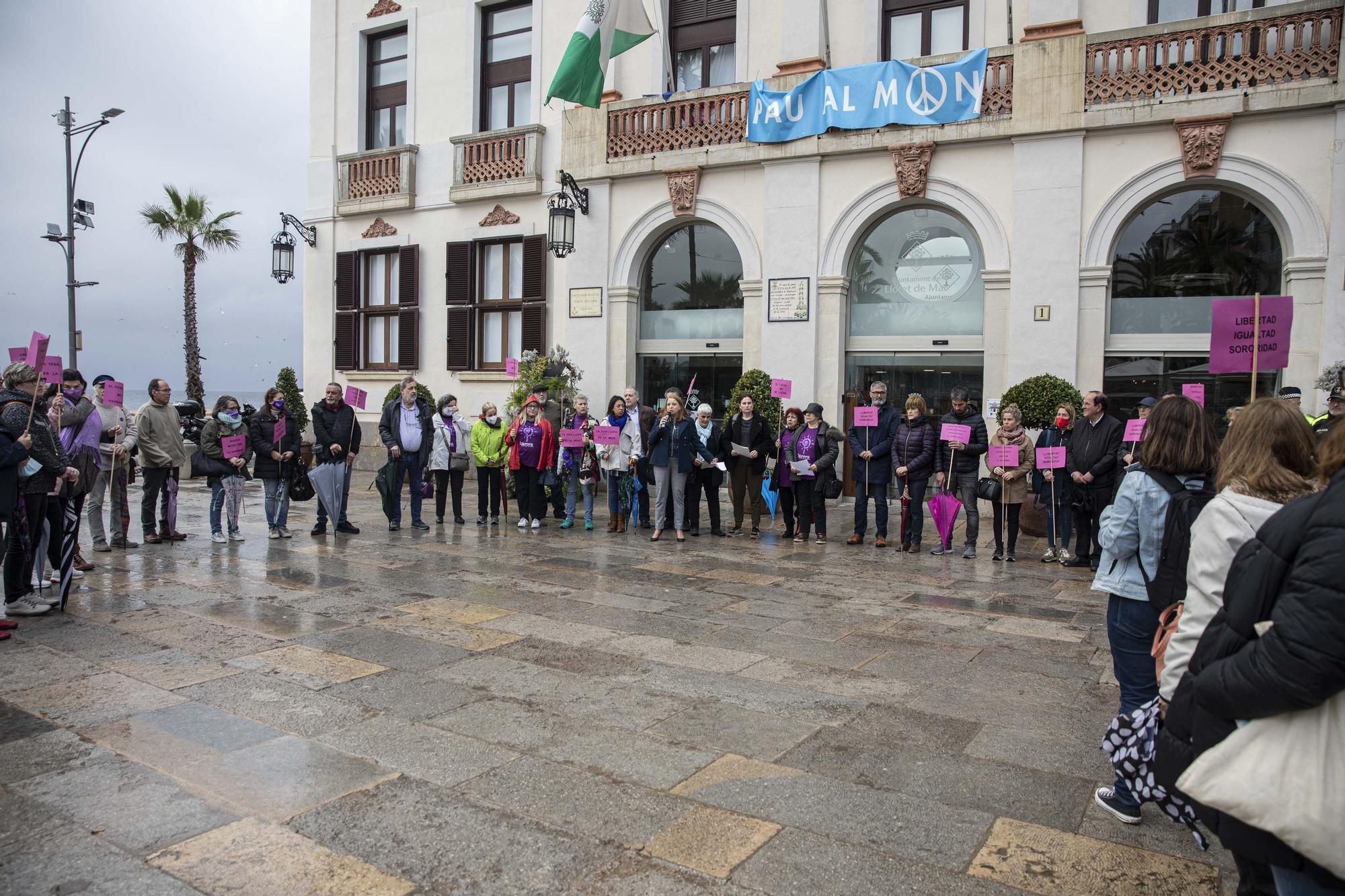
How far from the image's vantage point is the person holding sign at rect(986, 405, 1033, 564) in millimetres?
10734

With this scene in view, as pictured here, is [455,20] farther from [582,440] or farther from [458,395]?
[582,440]

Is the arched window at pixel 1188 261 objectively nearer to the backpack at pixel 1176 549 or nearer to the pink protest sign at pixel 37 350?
the backpack at pixel 1176 549

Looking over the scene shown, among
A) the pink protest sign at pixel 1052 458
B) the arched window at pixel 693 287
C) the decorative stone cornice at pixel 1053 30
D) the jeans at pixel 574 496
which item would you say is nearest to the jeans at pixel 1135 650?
the pink protest sign at pixel 1052 458

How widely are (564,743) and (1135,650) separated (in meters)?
2.73

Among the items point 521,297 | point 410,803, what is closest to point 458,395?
point 521,297

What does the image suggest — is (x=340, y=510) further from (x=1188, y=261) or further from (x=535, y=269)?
(x=1188, y=261)

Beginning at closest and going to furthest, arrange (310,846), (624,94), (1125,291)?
1. (310,846)
2. (1125,291)
3. (624,94)

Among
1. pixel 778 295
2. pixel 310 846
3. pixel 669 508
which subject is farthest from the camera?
pixel 778 295

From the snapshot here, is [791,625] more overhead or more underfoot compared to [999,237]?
more underfoot

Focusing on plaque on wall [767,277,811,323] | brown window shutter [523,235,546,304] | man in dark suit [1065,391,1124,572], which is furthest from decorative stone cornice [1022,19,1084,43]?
brown window shutter [523,235,546,304]

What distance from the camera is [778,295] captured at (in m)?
15.4

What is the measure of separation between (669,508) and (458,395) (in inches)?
303

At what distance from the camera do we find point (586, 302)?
1727 centimetres

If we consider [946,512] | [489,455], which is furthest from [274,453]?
[946,512]
